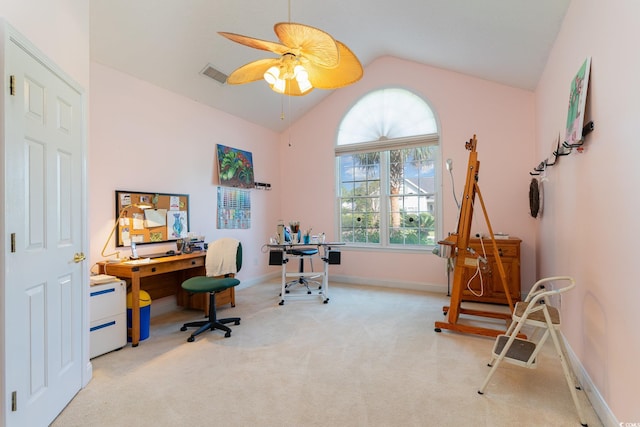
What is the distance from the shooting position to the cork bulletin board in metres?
3.38

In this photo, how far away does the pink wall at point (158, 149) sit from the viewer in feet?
10.6

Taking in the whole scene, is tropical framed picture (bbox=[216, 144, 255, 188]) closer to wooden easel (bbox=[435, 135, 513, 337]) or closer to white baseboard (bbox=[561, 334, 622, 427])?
wooden easel (bbox=[435, 135, 513, 337])

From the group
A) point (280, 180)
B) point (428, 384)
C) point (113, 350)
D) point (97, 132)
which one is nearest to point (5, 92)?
point (97, 132)

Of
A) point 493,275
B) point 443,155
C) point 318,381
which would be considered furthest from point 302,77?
point 493,275

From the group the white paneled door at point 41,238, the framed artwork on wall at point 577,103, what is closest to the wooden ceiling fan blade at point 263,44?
the white paneled door at point 41,238

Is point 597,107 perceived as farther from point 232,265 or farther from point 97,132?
point 97,132

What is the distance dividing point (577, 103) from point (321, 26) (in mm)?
3026

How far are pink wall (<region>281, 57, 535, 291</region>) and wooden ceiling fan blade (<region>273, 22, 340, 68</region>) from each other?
3258 mm

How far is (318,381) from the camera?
89.2 inches

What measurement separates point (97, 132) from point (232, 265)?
203 cm

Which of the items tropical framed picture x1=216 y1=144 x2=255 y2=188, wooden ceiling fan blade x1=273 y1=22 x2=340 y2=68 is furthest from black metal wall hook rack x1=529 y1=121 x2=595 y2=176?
tropical framed picture x1=216 y1=144 x2=255 y2=188

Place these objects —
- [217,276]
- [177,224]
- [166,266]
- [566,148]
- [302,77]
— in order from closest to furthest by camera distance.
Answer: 1. [302,77]
2. [566,148]
3. [166,266]
4. [217,276]
5. [177,224]

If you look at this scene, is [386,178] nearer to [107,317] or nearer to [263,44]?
[263,44]

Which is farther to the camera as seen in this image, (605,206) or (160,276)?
(160,276)
